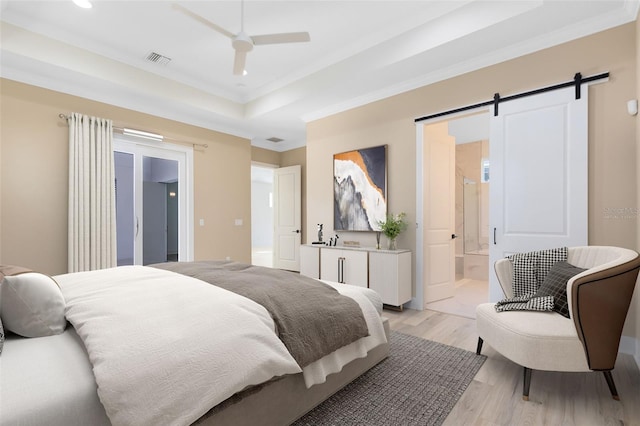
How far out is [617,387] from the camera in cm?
196

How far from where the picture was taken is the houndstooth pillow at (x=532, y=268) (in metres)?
2.38

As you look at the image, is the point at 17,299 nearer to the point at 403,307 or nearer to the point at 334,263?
the point at 334,263

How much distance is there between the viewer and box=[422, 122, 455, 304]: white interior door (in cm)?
381

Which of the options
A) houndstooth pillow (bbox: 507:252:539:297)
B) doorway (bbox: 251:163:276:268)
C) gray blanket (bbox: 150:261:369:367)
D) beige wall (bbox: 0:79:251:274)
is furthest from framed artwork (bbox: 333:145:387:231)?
doorway (bbox: 251:163:276:268)

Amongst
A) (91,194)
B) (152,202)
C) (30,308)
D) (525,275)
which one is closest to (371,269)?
(525,275)

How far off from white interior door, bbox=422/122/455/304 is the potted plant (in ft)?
0.86

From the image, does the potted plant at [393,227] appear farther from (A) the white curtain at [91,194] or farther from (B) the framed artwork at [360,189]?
(A) the white curtain at [91,194]

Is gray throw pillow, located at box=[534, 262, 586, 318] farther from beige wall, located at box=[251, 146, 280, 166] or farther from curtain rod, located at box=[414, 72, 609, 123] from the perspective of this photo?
beige wall, located at box=[251, 146, 280, 166]

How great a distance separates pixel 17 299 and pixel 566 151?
12.8 feet

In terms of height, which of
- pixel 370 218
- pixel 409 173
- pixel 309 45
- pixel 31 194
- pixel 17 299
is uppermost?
pixel 309 45

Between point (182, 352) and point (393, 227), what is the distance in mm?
3015

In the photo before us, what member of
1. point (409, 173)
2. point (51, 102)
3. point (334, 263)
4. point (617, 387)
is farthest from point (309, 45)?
point (617, 387)

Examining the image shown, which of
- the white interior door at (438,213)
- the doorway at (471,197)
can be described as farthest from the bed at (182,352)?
the doorway at (471,197)

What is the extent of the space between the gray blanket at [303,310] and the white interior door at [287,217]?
429 centimetres
